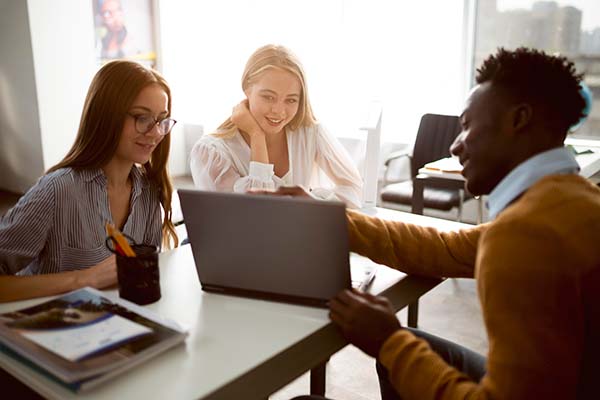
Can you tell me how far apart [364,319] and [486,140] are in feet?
1.23

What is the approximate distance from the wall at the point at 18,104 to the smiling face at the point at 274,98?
11.0ft

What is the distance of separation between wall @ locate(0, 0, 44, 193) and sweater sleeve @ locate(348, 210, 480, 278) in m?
4.23

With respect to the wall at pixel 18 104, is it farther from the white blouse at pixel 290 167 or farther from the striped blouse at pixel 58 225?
the striped blouse at pixel 58 225

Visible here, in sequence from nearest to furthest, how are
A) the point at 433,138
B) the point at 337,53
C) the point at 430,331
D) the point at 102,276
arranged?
the point at 102,276
the point at 430,331
the point at 433,138
the point at 337,53

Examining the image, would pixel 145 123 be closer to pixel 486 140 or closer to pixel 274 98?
pixel 274 98

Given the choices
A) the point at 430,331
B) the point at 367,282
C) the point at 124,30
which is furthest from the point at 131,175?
the point at 124,30

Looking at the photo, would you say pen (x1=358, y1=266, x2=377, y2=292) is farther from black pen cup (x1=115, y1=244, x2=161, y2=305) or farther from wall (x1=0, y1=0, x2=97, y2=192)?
wall (x1=0, y1=0, x2=97, y2=192)

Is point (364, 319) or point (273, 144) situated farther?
point (273, 144)

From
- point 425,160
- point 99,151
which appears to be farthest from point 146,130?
point 425,160

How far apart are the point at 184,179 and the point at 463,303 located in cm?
360

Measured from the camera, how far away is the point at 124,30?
5457mm

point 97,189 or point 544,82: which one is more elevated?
point 544,82

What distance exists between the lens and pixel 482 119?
100 cm

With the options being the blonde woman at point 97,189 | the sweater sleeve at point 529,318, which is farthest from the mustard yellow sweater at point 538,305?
the blonde woman at point 97,189
